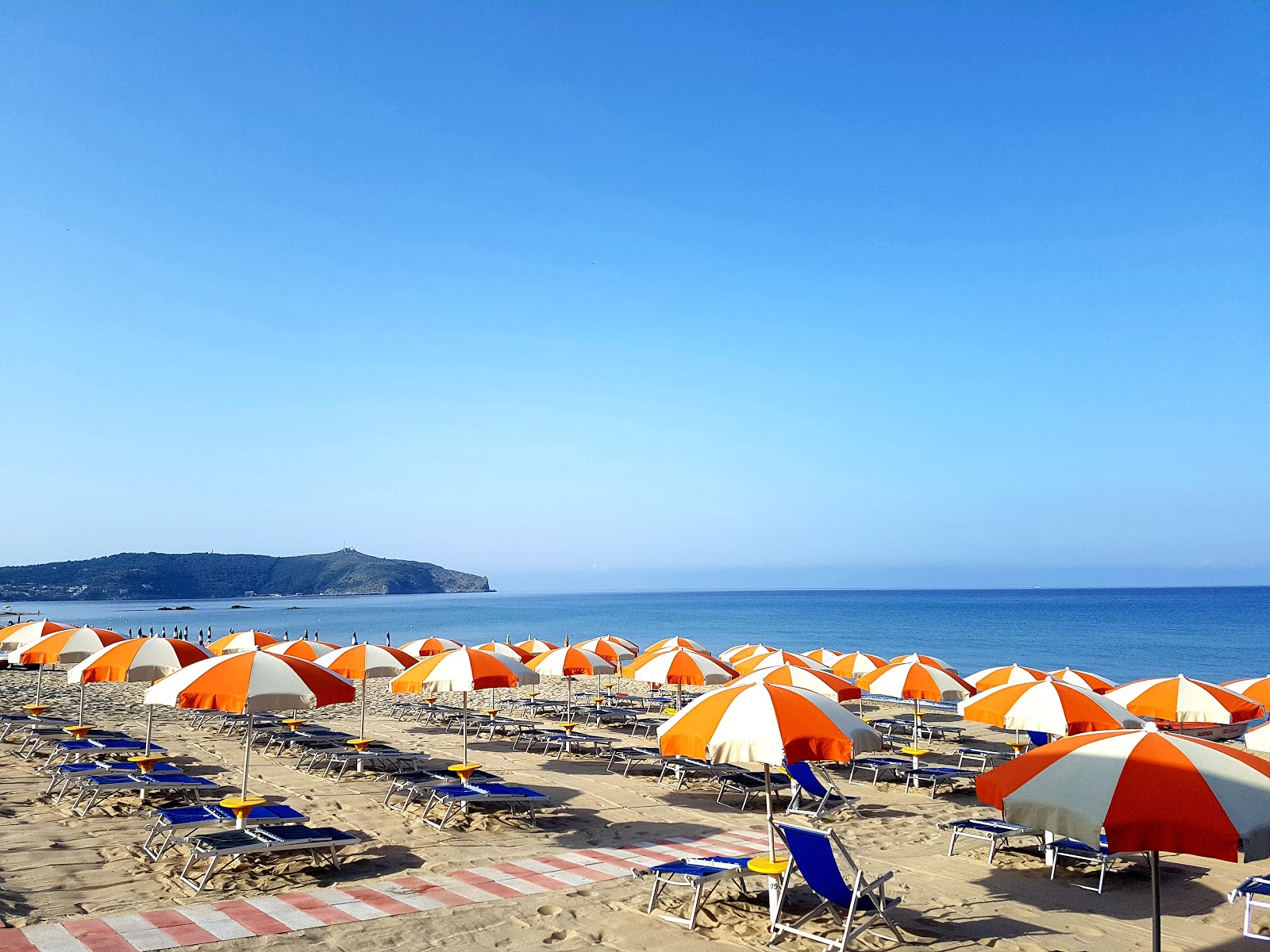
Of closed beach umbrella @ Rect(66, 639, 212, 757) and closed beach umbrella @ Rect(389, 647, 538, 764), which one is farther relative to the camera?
closed beach umbrella @ Rect(389, 647, 538, 764)

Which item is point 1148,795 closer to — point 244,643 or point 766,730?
point 766,730

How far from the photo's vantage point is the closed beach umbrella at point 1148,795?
13.0ft

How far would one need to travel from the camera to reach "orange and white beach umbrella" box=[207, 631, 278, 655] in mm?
14750

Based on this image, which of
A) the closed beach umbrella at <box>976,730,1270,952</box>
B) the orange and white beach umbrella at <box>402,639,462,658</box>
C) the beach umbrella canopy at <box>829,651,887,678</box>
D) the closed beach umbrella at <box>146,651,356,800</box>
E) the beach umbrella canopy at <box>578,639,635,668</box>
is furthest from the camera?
the orange and white beach umbrella at <box>402,639,462,658</box>

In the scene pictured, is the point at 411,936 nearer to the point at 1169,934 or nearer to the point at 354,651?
the point at 1169,934

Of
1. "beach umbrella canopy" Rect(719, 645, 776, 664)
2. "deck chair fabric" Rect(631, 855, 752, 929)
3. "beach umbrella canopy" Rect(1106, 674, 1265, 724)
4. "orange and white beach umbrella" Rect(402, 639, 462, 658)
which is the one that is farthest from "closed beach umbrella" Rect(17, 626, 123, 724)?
"beach umbrella canopy" Rect(1106, 674, 1265, 724)

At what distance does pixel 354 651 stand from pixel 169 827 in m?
5.80

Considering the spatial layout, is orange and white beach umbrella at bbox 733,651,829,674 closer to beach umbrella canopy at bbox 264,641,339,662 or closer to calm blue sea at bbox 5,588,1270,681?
beach umbrella canopy at bbox 264,641,339,662

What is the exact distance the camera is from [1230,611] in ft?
343

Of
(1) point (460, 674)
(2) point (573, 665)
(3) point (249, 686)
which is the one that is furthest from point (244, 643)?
(3) point (249, 686)

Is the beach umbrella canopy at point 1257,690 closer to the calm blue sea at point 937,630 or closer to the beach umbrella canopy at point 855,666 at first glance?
the beach umbrella canopy at point 855,666

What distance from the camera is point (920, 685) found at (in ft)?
42.6

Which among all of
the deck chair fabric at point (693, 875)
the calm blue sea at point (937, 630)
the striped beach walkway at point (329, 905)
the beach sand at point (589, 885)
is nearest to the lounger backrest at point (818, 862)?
the beach sand at point (589, 885)

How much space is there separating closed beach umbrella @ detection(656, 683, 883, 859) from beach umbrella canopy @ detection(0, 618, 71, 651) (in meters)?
12.5
